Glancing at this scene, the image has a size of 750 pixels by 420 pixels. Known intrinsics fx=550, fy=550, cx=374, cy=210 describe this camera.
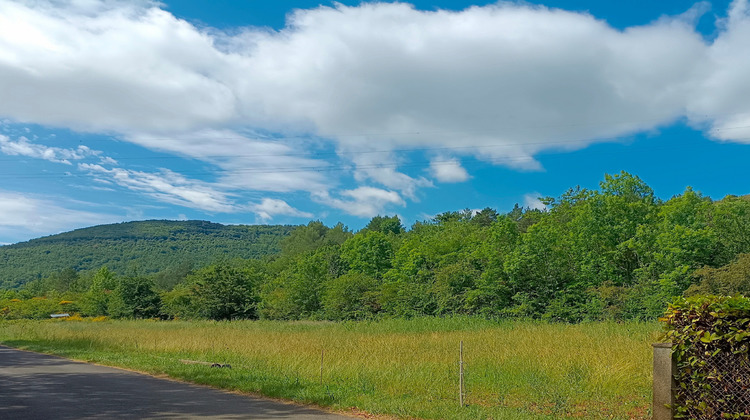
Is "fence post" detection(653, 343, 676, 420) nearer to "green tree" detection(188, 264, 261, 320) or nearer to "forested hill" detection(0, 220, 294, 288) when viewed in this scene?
"green tree" detection(188, 264, 261, 320)

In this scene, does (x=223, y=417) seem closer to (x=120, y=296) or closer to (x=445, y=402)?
(x=445, y=402)

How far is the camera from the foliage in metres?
6.12

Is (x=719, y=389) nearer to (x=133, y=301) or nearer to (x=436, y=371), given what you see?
(x=436, y=371)

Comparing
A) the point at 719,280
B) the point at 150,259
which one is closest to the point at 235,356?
the point at 719,280

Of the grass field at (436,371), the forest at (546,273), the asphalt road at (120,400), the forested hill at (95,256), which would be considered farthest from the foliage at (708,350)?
the forested hill at (95,256)

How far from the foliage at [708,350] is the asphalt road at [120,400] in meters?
4.98

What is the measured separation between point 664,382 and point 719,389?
0.59 metres

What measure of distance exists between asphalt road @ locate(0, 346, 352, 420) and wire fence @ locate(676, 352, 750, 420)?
4.99m

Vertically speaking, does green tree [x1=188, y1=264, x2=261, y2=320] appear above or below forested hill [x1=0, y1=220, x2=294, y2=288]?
below

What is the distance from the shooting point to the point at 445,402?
32.5 ft

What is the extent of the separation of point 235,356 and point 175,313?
52.9m

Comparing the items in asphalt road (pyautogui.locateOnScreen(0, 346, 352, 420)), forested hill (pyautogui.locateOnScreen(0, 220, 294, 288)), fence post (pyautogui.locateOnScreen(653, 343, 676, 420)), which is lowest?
asphalt road (pyautogui.locateOnScreen(0, 346, 352, 420))

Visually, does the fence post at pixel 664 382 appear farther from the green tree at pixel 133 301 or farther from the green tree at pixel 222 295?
the green tree at pixel 133 301

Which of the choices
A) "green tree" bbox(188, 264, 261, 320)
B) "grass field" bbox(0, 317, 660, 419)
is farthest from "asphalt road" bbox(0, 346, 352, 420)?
"green tree" bbox(188, 264, 261, 320)
